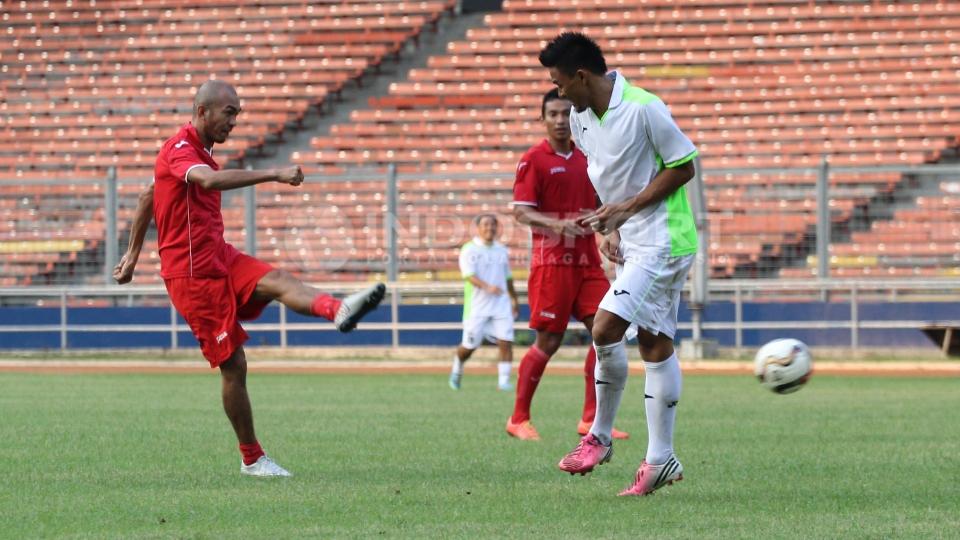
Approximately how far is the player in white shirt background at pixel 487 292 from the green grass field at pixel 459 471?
2.61 meters

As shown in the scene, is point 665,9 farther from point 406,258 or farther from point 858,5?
point 406,258

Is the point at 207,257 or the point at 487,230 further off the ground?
the point at 487,230

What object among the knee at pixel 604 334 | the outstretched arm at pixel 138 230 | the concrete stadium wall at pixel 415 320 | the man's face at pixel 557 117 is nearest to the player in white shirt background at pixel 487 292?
the concrete stadium wall at pixel 415 320

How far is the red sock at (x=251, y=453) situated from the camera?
8.13m

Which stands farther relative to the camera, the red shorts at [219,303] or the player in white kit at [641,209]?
the red shorts at [219,303]

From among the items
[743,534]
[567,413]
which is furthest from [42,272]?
[743,534]

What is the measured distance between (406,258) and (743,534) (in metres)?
18.0

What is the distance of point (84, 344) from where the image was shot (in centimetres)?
2478

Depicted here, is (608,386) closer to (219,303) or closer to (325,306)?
(325,306)

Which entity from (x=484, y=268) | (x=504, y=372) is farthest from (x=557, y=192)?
(x=484, y=268)

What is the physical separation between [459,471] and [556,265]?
2509 mm

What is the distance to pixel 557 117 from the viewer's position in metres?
10.2

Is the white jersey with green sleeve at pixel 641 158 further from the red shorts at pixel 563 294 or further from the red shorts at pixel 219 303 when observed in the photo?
the red shorts at pixel 563 294

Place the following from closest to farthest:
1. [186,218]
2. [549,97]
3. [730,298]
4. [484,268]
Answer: [186,218] → [549,97] → [484,268] → [730,298]
